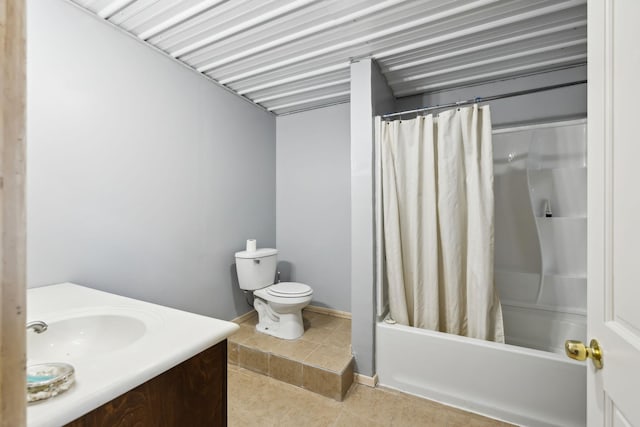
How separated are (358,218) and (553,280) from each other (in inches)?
63.0

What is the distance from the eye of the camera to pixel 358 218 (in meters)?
1.97

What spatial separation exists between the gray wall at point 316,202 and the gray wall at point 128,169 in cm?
57

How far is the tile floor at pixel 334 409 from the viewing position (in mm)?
1544

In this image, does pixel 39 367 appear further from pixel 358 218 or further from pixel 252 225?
pixel 252 225

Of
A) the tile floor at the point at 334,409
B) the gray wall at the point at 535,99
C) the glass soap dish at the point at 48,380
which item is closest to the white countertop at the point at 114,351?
the glass soap dish at the point at 48,380

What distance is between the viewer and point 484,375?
159cm

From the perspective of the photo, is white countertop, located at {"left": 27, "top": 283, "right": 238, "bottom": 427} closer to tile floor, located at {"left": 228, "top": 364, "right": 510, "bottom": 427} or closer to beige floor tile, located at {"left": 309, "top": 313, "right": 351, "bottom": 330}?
tile floor, located at {"left": 228, "top": 364, "right": 510, "bottom": 427}

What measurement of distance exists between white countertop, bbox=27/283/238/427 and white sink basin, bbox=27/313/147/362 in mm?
22

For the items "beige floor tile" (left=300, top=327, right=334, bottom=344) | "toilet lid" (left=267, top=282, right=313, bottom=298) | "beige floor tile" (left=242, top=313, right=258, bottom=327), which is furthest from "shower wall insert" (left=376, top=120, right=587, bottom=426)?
"beige floor tile" (left=242, top=313, right=258, bottom=327)

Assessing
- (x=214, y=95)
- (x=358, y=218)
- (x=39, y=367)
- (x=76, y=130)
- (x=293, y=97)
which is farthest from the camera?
(x=293, y=97)

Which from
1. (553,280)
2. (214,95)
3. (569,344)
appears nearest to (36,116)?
(214,95)

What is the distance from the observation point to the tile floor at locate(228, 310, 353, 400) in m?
1.77

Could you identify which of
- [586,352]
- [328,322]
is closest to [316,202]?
[328,322]

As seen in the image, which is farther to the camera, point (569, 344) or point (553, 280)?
point (553, 280)
